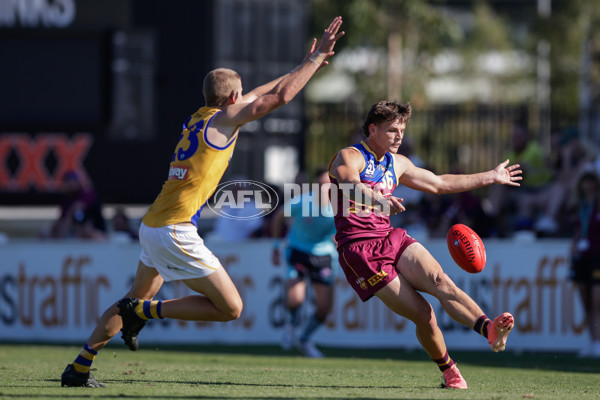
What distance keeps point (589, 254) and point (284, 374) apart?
16.2ft

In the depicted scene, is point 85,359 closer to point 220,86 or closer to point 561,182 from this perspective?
point 220,86

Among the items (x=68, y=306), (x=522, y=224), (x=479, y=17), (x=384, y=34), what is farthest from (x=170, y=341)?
(x=479, y=17)

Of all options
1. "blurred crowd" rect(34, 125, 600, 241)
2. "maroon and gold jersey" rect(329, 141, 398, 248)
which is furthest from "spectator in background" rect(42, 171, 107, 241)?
"maroon and gold jersey" rect(329, 141, 398, 248)

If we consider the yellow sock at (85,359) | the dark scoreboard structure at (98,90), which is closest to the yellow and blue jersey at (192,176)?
the yellow sock at (85,359)

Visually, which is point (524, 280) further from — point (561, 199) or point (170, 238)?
point (170, 238)

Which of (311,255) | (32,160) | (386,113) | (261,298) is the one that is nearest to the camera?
(386,113)

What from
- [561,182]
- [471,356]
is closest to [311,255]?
[471,356]

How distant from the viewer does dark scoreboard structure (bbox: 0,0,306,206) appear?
1598 centimetres

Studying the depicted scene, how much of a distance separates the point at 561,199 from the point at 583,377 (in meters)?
5.45

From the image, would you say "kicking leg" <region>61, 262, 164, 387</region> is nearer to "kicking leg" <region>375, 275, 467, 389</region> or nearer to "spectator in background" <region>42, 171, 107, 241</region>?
"kicking leg" <region>375, 275, 467, 389</region>

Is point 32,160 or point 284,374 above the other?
point 32,160

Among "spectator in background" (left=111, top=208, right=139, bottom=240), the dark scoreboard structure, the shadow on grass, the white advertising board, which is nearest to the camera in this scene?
the shadow on grass

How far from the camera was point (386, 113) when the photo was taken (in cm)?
773

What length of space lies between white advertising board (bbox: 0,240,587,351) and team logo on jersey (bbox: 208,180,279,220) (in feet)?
4.71
